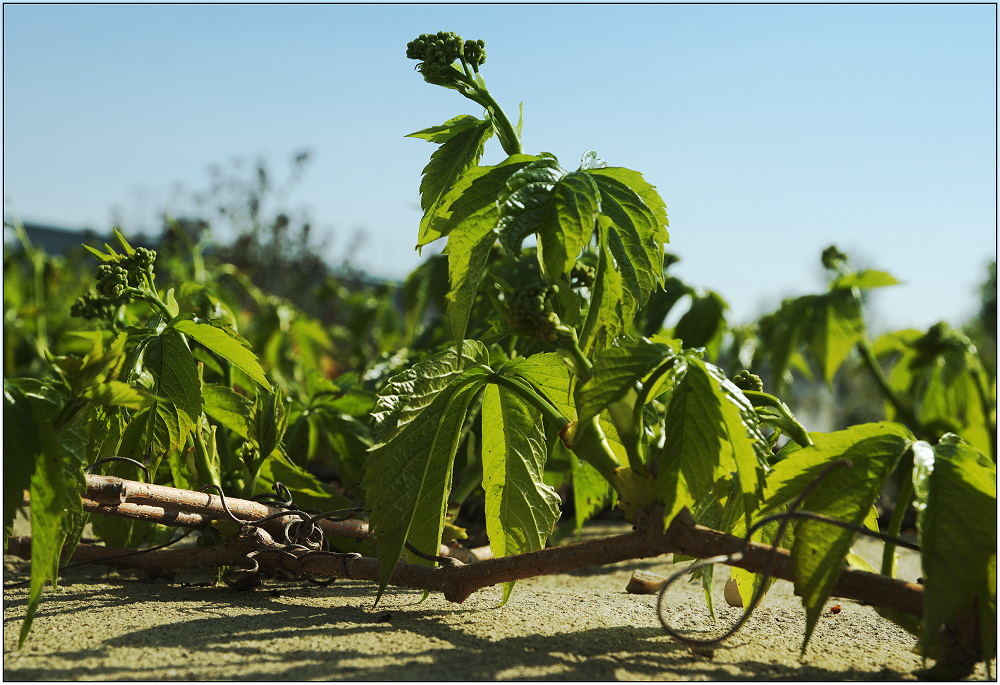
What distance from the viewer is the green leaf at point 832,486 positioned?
1197mm

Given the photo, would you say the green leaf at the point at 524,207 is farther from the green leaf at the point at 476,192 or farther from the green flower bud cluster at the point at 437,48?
the green flower bud cluster at the point at 437,48

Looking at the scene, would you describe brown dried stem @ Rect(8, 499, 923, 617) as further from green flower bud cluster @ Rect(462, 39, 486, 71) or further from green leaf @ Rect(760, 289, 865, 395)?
green leaf @ Rect(760, 289, 865, 395)

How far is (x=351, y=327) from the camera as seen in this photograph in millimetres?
4680

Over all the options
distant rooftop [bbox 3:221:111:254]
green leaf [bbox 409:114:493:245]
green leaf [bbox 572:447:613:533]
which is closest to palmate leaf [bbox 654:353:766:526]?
green leaf [bbox 409:114:493:245]

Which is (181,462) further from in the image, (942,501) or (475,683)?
(942,501)

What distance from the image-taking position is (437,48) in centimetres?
140

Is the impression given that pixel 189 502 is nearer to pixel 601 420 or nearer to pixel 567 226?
pixel 601 420

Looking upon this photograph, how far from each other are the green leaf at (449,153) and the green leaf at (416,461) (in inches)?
11.5

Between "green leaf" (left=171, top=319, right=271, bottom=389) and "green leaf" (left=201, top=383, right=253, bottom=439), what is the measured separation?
0.70ft

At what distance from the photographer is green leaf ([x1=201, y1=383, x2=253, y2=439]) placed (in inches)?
69.9

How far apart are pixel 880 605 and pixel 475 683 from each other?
0.60 m

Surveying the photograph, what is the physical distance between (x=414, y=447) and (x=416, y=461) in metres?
0.02

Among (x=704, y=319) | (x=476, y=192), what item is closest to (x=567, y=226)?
(x=476, y=192)

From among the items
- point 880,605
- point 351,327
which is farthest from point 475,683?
point 351,327
